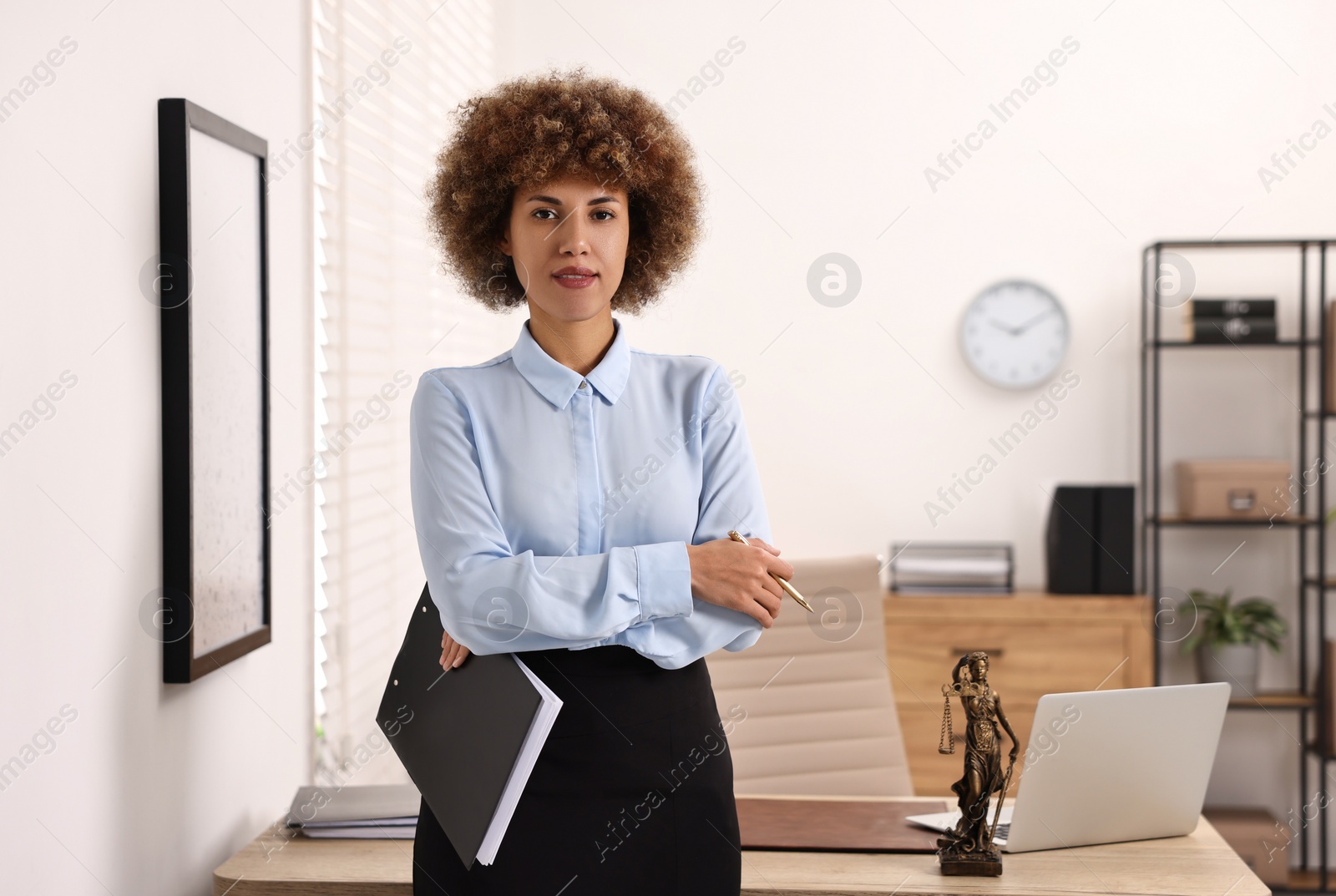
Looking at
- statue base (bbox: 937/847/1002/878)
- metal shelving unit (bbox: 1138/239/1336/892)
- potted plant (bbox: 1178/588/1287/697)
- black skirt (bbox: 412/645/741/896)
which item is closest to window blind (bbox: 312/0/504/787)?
black skirt (bbox: 412/645/741/896)

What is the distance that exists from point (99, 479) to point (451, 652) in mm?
468

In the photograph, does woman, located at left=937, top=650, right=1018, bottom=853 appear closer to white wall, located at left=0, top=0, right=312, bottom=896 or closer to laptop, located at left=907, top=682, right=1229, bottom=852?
laptop, located at left=907, top=682, right=1229, bottom=852

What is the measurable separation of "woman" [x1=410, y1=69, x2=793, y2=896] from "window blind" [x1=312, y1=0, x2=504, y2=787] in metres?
0.53

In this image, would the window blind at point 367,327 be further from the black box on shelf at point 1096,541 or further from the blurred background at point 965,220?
the black box on shelf at point 1096,541

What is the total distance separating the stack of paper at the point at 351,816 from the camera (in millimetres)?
1668

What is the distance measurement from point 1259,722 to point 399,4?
3.32 m

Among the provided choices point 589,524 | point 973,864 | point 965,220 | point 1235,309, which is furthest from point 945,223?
point 589,524

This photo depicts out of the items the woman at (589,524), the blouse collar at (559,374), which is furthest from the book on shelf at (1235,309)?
the blouse collar at (559,374)

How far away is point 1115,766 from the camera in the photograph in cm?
153

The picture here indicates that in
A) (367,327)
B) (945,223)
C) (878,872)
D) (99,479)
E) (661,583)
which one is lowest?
(878,872)

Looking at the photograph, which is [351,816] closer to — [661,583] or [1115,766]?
[661,583]

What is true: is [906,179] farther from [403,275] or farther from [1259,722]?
[1259,722]

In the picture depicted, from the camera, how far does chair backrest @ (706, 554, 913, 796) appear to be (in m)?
2.38

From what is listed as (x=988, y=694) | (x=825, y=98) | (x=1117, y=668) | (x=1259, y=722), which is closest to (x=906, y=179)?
(x=825, y=98)
